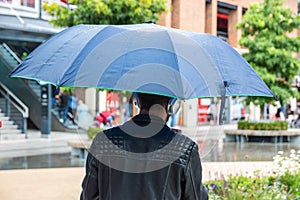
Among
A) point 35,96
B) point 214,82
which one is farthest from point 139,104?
point 35,96

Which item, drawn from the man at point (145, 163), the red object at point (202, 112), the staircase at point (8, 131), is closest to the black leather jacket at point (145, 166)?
the man at point (145, 163)

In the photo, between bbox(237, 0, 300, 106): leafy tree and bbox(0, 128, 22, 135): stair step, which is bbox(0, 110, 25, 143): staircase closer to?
bbox(0, 128, 22, 135): stair step

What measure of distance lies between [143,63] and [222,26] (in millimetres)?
26962

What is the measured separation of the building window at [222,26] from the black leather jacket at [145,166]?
87.6 ft

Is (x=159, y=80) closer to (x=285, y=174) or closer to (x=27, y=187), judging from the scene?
(x=285, y=174)

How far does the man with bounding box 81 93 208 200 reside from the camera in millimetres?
1991

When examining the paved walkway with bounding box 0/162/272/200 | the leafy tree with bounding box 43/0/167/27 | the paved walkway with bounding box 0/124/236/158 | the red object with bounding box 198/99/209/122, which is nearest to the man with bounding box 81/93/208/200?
the paved walkway with bounding box 0/162/272/200

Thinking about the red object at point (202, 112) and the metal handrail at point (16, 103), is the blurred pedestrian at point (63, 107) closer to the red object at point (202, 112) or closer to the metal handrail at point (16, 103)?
the metal handrail at point (16, 103)

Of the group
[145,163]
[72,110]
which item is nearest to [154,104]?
[145,163]

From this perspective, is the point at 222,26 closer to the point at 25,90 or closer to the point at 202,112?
the point at 202,112

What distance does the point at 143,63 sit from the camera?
2.42 meters

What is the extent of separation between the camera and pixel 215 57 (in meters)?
2.70

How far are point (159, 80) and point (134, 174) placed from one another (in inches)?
22.5

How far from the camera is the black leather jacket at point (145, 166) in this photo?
1.99 meters
